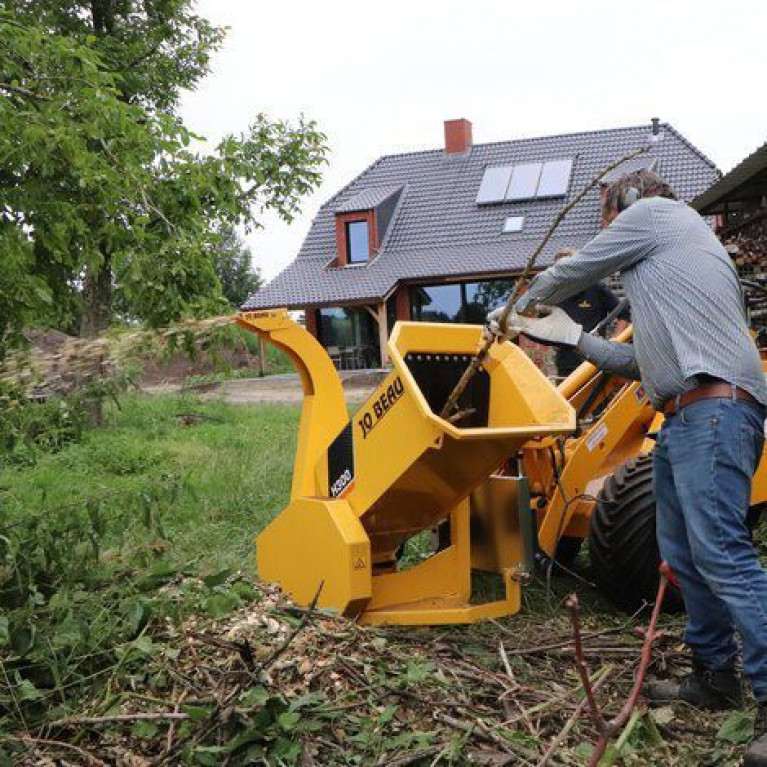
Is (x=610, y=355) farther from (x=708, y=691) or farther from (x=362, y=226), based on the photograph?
(x=362, y=226)

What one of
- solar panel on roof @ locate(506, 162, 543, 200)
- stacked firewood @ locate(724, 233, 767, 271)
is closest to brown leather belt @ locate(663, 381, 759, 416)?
stacked firewood @ locate(724, 233, 767, 271)

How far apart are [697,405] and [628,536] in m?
1.19

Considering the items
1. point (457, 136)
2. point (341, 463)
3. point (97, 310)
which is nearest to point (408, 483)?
point (341, 463)

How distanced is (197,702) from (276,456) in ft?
20.8

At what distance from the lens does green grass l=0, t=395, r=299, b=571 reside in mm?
5453

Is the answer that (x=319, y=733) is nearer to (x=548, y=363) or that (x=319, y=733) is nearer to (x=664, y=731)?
(x=664, y=731)

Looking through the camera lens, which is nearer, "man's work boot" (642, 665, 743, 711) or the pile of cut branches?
the pile of cut branches

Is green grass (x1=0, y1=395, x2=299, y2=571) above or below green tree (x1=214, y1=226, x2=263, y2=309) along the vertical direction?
below

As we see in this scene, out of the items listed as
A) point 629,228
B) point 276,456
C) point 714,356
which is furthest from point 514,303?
point 276,456

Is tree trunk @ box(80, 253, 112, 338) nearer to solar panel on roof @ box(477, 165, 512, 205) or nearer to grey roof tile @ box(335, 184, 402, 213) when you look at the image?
grey roof tile @ box(335, 184, 402, 213)

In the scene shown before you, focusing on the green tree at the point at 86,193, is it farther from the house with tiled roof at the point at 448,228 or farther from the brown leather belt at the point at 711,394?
the house with tiled roof at the point at 448,228

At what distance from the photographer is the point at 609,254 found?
3.43 metres

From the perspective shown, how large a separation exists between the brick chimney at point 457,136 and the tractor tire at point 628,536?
23564 mm

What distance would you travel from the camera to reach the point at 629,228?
3.41 meters
